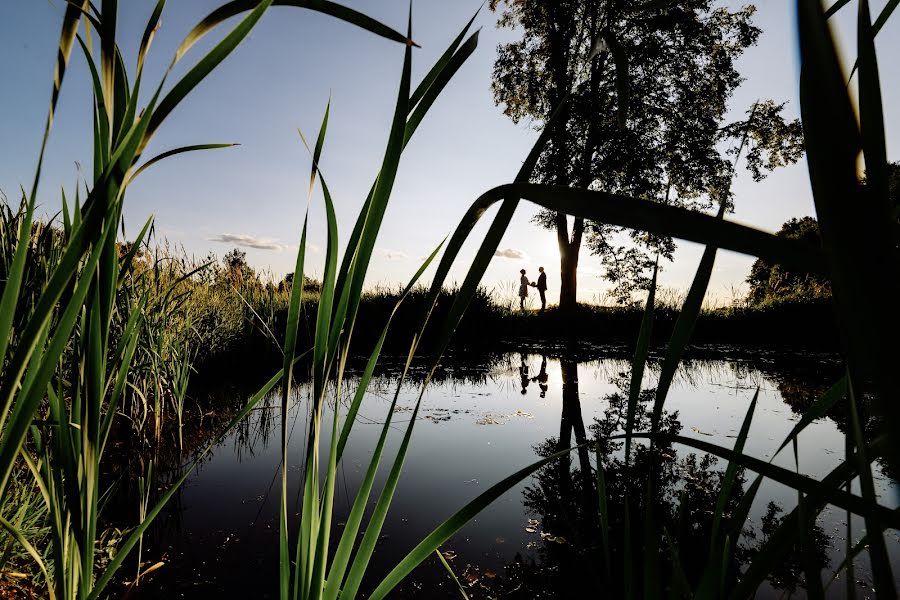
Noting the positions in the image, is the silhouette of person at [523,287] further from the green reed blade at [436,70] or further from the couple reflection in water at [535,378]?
the green reed blade at [436,70]

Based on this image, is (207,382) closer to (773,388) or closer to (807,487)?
(807,487)

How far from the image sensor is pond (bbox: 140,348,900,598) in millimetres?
2047

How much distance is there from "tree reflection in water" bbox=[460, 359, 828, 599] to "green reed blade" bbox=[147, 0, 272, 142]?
A: 54.1 inches

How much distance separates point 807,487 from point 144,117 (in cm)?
70

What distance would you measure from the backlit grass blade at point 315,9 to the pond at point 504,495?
21.8 inches

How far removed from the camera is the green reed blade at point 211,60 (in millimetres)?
466

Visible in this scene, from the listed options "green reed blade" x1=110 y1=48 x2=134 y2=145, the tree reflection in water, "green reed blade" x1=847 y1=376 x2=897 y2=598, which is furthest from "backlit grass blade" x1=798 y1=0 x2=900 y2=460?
the tree reflection in water

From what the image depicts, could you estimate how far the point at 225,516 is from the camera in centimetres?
246

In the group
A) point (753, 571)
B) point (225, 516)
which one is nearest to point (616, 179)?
point (225, 516)

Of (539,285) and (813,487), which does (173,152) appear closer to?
(813,487)

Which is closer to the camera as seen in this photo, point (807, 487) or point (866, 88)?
point (866, 88)

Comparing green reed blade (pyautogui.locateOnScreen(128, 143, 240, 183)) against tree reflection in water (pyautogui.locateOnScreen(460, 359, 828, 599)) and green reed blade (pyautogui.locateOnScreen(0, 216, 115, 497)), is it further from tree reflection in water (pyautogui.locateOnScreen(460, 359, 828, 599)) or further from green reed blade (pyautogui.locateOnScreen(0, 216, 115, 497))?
tree reflection in water (pyautogui.locateOnScreen(460, 359, 828, 599))

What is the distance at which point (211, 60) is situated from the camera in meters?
0.48

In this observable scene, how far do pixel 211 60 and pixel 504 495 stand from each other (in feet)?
10.4
